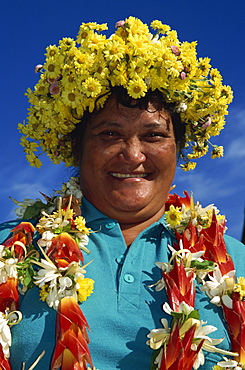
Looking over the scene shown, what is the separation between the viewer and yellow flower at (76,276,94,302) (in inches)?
121

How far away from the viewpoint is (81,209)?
12.2ft

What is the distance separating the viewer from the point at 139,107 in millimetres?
3572

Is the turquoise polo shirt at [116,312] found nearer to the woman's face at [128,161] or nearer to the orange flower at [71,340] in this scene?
the orange flower at [71,340]

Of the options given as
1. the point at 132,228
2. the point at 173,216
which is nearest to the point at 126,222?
the point at 132,228

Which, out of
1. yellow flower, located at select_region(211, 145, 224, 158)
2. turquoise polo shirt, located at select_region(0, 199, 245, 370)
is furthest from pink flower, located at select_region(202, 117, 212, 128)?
turquoise polo shirt, located at select_region(0, 199, 245, 370)

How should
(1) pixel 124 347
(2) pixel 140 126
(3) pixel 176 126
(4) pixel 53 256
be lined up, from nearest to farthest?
1. (1) pixel 124 347
2. (4) pixel 53 256
3. (2) pixel 140 126
4. (3) pixel 176 126

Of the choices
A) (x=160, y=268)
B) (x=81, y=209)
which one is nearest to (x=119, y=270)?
(x=160, y=268)

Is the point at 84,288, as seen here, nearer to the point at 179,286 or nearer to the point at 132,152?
the point at 179,286

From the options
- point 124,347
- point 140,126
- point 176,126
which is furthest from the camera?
point 176,126

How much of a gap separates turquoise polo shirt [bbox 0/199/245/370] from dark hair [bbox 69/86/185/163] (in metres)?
0.75

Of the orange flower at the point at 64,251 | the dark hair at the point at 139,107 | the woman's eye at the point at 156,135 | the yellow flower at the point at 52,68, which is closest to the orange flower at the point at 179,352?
the orange flower at the point at 64,251

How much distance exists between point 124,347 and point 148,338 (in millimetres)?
140

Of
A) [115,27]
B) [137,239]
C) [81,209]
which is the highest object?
[115,27]

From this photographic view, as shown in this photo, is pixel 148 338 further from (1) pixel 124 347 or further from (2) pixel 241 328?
(2) pixel 241 328
